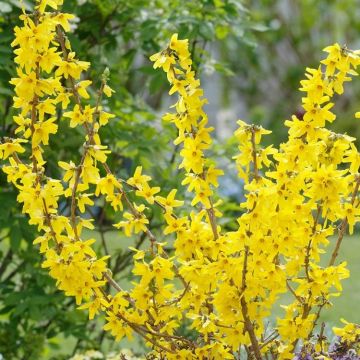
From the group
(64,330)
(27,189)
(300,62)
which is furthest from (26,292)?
(300,62)

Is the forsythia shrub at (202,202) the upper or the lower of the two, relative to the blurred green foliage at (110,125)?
lower

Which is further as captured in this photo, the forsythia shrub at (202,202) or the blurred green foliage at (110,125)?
the blurred green foliage at (110,125)

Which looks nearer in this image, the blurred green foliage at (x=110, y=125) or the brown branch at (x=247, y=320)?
the brown branch at (x=247, y=320)

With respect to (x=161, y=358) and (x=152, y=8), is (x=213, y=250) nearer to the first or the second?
(x=161, y=358)

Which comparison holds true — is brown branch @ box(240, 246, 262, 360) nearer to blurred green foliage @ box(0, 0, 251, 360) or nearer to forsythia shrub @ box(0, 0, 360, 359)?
forsythia shrub @ box(0, 0, 360, 359)

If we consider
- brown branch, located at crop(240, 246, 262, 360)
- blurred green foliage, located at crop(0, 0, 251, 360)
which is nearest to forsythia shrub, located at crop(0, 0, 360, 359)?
brown branch, located at crop(240, 246, 262, 360)

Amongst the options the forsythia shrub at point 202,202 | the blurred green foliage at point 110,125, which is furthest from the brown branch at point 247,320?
the blurred green foliage at point 110,125

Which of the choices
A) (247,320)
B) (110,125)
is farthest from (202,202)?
(110,125)

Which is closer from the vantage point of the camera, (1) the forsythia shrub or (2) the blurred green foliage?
(1) the forsythia shrub

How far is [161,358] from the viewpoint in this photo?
2.72 m

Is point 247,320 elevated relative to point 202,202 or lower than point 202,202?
lower

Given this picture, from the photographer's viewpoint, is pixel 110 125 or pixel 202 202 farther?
pixel 110 125

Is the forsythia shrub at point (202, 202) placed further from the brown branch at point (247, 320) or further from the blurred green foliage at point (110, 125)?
the blurred green foliage at point (110, 125)

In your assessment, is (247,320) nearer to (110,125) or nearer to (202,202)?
(202,202)
